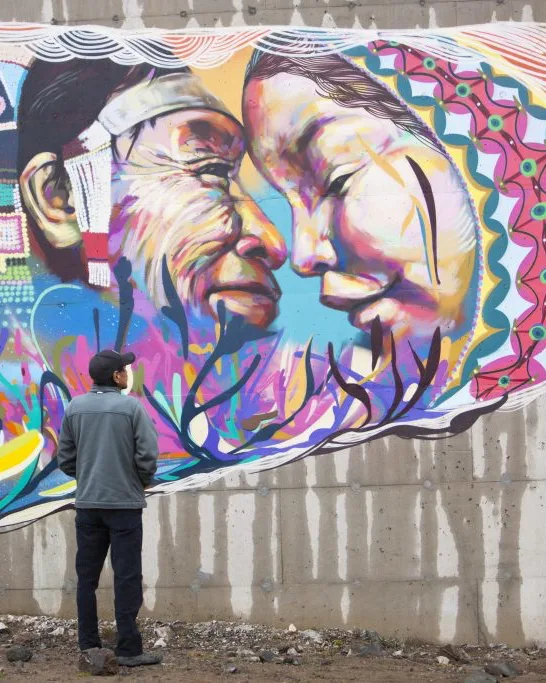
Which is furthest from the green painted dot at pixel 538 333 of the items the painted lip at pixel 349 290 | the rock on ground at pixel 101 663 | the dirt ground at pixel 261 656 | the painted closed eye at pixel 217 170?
the rock on ground at pixel 101 663

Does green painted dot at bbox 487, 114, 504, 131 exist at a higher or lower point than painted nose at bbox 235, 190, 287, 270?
higher

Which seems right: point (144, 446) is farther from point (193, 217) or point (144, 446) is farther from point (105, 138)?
point (105, 138)

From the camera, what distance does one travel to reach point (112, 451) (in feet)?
17.7

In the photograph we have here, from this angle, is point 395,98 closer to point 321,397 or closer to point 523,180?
point 523,180

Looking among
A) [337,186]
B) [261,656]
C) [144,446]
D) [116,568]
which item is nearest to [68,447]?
[144,446]

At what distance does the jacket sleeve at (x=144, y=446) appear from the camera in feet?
17.7

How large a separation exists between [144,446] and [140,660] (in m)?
1.12

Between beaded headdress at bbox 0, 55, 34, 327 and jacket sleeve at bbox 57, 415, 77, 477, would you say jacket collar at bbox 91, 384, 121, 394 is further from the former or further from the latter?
beaded headdress at bbox 0, 55, 34, 327

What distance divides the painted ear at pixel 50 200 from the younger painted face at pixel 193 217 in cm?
28

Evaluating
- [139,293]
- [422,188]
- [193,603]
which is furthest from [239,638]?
[422,188]

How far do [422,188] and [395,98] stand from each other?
1.88ft

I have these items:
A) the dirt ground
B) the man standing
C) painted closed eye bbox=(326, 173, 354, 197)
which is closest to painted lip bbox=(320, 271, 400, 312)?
painted closed eye bbox=(326, 173, 354, 197)

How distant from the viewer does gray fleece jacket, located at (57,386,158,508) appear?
539 cm

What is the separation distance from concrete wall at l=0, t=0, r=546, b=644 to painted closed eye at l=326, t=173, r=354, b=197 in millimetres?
933
